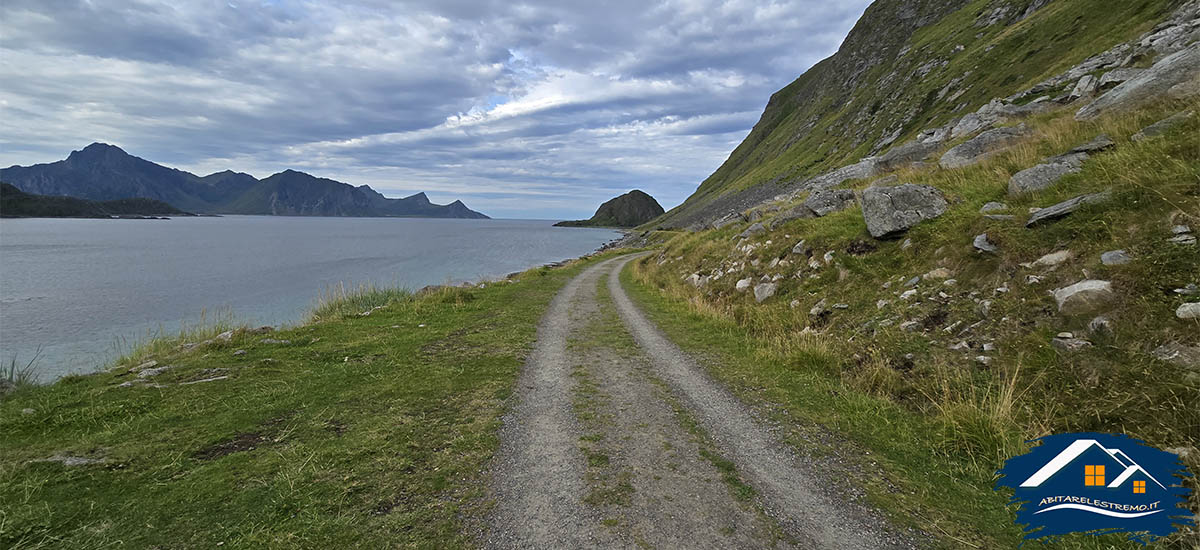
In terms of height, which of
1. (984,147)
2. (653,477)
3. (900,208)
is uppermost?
(984,147)

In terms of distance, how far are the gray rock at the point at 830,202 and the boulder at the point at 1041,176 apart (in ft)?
25.6

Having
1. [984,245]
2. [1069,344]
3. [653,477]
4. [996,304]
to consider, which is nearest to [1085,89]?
[984,245]

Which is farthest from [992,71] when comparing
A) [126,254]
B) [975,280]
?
[126,254]

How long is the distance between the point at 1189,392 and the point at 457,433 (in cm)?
947

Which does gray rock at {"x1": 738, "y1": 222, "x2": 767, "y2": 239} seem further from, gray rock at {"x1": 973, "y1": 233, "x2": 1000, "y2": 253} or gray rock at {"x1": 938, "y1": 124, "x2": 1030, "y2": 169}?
gray rock at {"x1": 973, "y1": 233, "x2": 1000, "y2": 253}

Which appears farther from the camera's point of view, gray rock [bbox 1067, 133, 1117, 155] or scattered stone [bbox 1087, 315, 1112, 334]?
gray rock [bbox 1067, 133, 1117, 155]

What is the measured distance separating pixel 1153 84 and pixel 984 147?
16.0 ft

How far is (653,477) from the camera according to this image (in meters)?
5.55

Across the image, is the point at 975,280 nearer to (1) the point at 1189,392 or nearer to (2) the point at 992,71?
(1) the point at 1189,392

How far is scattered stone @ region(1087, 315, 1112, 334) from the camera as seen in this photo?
6414 mm

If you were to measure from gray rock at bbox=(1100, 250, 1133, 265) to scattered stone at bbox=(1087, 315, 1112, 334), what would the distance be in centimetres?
143

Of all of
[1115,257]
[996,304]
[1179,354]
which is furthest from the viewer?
[996,304]

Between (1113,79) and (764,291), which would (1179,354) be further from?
(1113,79)

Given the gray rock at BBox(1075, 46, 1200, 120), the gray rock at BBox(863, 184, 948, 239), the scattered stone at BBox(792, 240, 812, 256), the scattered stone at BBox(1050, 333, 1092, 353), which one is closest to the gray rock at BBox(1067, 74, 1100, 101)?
the gray rock at BBox(1075, 46, 1200, 120)
